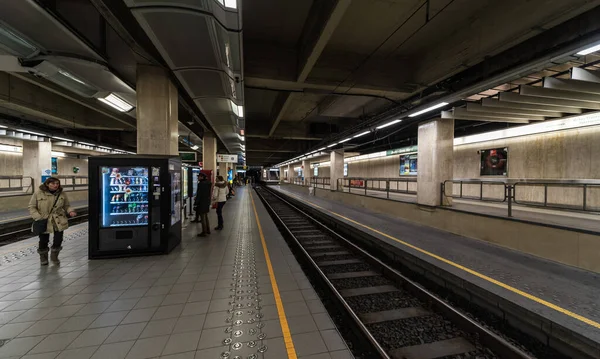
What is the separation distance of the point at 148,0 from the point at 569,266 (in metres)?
8.82

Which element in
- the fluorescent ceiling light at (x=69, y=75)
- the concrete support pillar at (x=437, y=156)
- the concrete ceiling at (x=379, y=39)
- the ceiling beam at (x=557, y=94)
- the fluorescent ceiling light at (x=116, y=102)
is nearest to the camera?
the concrete ceiling at (x=379, y=39)

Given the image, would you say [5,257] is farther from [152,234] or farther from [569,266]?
[569,266]

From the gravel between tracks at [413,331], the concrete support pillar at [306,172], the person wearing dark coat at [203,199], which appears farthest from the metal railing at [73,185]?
the concrete support pillar at [306,172]

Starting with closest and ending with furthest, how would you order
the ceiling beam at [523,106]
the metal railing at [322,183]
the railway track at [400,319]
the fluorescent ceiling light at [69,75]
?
the railway track at [400,319] < the fluorescent ceiling light at [69,75] < the ceiling beam at [523,106] < the metal railing at [322,183]

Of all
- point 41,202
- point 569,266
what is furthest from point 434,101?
point 41,202

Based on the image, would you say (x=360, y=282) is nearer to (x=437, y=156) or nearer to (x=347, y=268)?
(x=347, y=268)

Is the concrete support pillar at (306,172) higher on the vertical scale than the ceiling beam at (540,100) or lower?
lower

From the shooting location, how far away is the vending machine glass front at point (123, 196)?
4.94 metres

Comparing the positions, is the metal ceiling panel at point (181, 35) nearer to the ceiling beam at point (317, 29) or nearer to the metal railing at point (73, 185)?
the ceiling beam at point (317, 29)

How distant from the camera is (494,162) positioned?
34.5 ft

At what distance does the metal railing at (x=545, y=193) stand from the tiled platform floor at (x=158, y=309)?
6506 millimetres

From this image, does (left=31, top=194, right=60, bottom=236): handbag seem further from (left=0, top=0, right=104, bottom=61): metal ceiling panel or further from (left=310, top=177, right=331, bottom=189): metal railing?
(left=310, top=177, right=331, bottom=189): metal railing

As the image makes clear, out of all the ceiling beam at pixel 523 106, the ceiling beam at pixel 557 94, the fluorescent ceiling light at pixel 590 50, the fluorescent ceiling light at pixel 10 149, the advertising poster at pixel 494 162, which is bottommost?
the advertising poster at pixel 494 162

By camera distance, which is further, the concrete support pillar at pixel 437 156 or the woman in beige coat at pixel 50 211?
the concrete support pillar at pixel 437 156
